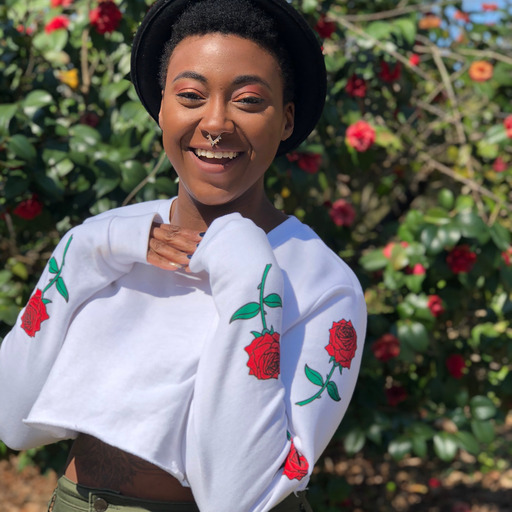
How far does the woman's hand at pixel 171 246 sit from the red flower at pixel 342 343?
0.29 m

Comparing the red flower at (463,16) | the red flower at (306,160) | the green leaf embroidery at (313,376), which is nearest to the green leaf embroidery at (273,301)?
the green leaf embroidery at (313,376)

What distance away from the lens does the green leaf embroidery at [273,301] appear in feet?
4.25

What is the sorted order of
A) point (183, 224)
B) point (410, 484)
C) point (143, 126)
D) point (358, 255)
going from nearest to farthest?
point (183, 224), point (143, 126), point (358, 255), point (410, 484)

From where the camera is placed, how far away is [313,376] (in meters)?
1.35

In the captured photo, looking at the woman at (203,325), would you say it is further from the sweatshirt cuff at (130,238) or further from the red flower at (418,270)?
the red flower at (418,270)

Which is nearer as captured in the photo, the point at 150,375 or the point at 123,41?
the point at 150,375

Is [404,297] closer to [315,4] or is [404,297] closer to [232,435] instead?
[315,4]

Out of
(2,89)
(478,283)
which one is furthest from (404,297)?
(2,89)

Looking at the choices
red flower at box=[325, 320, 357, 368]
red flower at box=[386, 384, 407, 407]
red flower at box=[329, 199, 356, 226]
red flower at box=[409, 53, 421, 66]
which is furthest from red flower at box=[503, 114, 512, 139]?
red flower at box=[325, 320, 357, 368]

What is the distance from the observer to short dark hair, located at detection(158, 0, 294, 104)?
1419 mm

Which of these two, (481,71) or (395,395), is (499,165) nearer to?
(481,71)

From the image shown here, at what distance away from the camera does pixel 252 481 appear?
4.10 feet

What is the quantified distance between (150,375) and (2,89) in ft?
6.03

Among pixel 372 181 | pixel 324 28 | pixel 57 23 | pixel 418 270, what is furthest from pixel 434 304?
pixel 57 23
